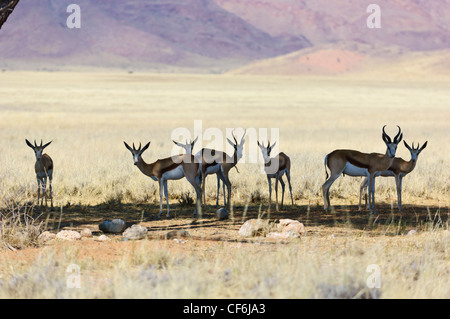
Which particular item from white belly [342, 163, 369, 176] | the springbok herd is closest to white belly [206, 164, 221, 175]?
the springbok herd

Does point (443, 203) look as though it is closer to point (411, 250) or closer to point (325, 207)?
point (325, 207)

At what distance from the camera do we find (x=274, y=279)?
20.3ft

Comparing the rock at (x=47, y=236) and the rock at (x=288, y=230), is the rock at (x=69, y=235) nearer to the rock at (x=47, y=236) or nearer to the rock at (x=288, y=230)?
the rock at (x=47, y=236)

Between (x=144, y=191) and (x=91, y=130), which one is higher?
(x=91, y=130)

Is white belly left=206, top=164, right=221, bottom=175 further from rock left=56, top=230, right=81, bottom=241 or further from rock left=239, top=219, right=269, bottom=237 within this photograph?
rock left=56, top=230, right=81, bottom=241

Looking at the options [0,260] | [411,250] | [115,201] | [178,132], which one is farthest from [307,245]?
[178,132]

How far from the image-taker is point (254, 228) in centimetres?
955

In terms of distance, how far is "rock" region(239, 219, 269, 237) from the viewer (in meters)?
9.55

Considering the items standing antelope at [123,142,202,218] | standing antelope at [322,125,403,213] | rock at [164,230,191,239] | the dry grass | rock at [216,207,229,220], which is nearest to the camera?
rock at [164,230,191,239]

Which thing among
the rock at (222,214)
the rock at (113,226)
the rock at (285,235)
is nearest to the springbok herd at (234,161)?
the rock at (222,214)

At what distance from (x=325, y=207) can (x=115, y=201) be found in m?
3.98

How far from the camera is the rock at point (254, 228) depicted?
9.55 m

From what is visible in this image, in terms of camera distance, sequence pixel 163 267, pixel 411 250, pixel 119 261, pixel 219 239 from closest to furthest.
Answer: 1. pixel 163 267
2. pixel 119 261
3. pixel 411 250
4. pixel 219 239

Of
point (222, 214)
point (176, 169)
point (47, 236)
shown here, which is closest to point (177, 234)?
point (47, 236)
